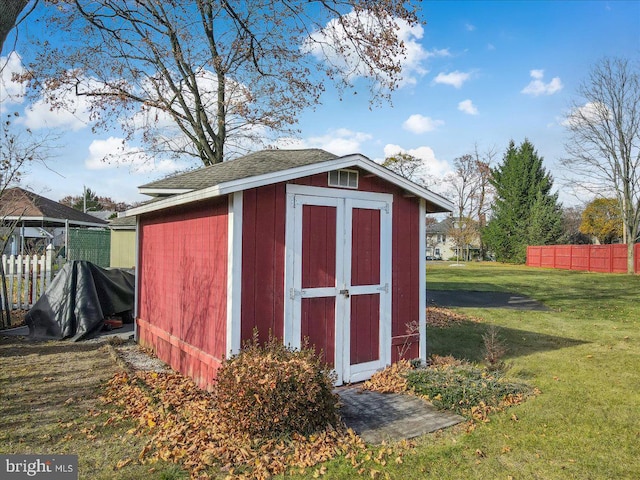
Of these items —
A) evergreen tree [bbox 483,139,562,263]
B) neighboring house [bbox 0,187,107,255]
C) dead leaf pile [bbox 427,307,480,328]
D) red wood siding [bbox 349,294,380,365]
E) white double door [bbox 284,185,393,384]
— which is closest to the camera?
white double door [bbox 284,185,393,384]

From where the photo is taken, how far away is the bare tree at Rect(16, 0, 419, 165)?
9336mm

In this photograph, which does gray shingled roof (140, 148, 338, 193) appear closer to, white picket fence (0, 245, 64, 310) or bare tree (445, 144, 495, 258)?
white picket fence (0, 245, 64, 310)

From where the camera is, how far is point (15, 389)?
4938 mm

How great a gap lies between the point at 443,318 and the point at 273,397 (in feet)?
25.0

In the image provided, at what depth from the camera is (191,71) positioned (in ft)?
47.1

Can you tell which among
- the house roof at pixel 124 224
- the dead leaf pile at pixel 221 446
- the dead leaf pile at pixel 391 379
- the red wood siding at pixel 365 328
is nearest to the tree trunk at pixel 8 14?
the dead leaf pile at pixel 221 446

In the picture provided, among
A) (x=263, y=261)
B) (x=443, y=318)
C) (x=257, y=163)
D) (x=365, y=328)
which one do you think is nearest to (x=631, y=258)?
(x=443, y=318)

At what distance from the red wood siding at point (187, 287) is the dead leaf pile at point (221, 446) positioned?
724mm

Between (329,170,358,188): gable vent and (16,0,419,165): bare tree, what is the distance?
2.67 meters

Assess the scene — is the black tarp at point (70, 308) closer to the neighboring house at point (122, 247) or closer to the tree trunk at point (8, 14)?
the tree trunk at point (8, 14)

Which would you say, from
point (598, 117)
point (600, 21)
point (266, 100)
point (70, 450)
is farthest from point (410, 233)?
point (598, 117)

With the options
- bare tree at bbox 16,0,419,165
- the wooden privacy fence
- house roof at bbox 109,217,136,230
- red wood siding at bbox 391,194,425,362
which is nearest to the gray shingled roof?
red wood siding at bbox 391,194,425,362

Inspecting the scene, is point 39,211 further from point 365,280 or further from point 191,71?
point 365,280

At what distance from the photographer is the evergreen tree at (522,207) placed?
35.0 meters
